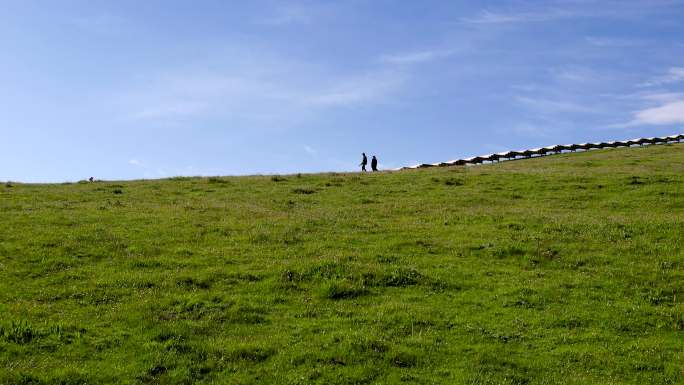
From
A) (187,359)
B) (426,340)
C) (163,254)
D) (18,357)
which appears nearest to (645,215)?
(426,340)

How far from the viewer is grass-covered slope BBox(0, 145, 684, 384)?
1792cm

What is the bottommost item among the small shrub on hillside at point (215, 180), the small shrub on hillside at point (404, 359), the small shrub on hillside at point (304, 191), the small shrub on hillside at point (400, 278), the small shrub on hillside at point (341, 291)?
the small shrub on hillside at point (404, 359)

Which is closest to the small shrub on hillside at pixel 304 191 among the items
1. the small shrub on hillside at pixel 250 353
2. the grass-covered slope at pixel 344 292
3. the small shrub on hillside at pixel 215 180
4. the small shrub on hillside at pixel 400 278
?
the grass-covered slope at pixel 344 292

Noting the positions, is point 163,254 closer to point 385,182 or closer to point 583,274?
point 583,274

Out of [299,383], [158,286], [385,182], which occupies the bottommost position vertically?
[299,383]

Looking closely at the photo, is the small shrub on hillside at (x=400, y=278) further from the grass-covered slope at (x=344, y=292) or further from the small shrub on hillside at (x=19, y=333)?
the small shrub on hillside at (x=19, y=333)

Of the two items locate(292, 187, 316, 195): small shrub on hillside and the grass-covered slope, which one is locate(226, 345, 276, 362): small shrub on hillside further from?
locate(292, 187, 316, 195): small shrub on hillside

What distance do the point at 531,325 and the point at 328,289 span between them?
264 inches

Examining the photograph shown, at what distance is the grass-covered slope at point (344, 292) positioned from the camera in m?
17.9

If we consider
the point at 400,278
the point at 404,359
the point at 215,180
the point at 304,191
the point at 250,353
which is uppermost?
the point at 215,180

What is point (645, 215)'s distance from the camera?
35.6m

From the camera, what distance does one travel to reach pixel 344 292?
76.8 feet

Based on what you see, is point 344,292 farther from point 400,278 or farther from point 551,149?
point 551,149

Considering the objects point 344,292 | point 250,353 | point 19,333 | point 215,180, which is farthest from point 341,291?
point 215,180
